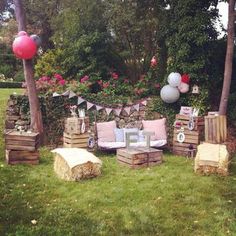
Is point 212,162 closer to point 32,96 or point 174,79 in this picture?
point 174,79

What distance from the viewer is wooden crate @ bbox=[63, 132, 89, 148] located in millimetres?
8477

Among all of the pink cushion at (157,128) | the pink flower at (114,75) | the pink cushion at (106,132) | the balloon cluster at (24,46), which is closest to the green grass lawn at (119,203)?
the pink cushion at (106,132)

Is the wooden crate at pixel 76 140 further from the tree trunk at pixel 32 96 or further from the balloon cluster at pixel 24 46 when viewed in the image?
the balloon cluster at pixel 24 46

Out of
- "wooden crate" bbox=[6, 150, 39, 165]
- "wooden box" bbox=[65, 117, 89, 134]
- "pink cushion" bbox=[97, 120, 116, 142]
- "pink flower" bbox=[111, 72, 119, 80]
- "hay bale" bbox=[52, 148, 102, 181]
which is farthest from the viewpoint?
"pink flower" bbox=[111, 72, 119, 80]

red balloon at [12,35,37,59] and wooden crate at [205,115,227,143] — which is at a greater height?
red balloon at [12,35,37,59]

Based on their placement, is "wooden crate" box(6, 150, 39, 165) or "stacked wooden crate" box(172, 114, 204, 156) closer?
"wooden crate" box(6, 150, 39, 165)

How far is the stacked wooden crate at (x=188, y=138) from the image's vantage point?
8648mm

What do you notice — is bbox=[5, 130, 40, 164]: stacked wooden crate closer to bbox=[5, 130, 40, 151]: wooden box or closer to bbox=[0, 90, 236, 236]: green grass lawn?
bbox=[5, 130, 40, 151]: wooden box

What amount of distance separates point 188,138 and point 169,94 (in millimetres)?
1588

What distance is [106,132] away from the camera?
902 centimetres

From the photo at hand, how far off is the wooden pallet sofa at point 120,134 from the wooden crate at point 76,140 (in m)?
0.37

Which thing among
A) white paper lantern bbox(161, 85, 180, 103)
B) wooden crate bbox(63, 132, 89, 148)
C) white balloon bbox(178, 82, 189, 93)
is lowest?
wooden crate bbox(63, 132, 89, 148)

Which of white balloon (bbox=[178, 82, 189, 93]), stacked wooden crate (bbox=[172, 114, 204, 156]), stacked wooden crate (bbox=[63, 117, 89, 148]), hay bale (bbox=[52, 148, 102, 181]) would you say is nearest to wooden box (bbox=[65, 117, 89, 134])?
stacked wooden crate (bbox=[63, 117, 89, 148])

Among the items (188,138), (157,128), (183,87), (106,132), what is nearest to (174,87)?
(183,87)
